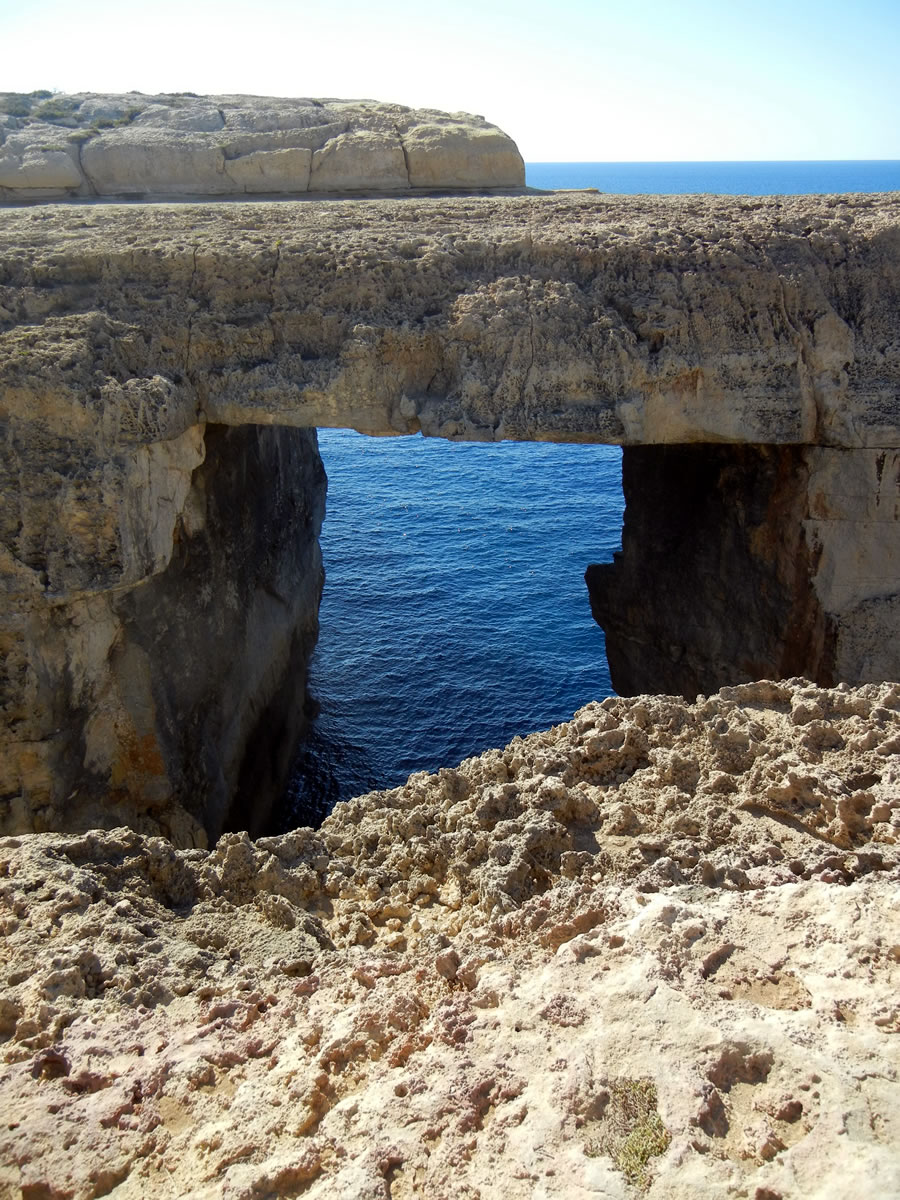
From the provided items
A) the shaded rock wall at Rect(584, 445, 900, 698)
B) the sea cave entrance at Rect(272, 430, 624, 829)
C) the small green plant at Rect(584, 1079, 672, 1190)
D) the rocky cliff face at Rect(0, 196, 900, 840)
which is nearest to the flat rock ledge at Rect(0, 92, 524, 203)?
the rocky cliff face at Rect(0, 196, 900, 840)

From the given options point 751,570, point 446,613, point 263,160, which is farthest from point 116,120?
point 751,570

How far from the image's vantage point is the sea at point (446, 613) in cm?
1773

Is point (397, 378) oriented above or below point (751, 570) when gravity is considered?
above

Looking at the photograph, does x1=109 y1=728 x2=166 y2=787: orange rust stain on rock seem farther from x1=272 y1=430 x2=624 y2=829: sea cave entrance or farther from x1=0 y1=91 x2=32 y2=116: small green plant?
x1=0 y1=91 x2=32 y2=116: small green plant

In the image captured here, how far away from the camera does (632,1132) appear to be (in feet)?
11.6

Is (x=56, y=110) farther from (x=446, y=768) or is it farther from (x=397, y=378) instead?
(x=446, y=768)

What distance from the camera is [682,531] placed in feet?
46.8

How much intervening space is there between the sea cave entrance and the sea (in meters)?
0.04

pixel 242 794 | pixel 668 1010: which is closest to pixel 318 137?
pixel 242 794

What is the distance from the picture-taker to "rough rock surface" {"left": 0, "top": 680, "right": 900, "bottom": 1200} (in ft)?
11.6

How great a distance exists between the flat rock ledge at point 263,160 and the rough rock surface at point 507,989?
11.8 m

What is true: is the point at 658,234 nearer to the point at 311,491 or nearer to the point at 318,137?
the point at 318,137

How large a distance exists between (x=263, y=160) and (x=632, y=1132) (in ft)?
49.9

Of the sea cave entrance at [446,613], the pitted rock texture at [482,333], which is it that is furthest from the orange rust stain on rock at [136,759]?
the sea cave entrance at [446,613]
